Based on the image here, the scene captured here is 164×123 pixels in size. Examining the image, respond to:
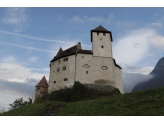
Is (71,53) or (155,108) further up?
(71,53)

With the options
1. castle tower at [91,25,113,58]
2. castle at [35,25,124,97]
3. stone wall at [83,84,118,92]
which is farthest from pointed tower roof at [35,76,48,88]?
castle tower at [91,25,113,58]

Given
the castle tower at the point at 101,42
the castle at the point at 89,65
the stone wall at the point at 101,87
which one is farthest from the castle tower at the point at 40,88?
the castle tower at the point at 101,42

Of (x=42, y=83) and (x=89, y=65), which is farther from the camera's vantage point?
(x=42, y=83)

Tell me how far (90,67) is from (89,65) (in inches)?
17.8

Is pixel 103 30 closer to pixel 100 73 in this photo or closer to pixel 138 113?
pixel 100 73

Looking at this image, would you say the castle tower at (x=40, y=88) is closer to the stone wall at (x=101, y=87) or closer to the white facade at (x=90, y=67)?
the white facade at (x=90, y=67)

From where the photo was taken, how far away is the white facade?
2523 centimetres

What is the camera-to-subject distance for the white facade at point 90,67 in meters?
25.2

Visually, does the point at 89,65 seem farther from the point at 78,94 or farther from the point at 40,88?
the point at 40,88

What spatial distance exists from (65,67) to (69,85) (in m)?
4.05

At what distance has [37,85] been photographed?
3372cm

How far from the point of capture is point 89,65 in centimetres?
2608

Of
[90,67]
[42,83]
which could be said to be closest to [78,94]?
[90,67]
